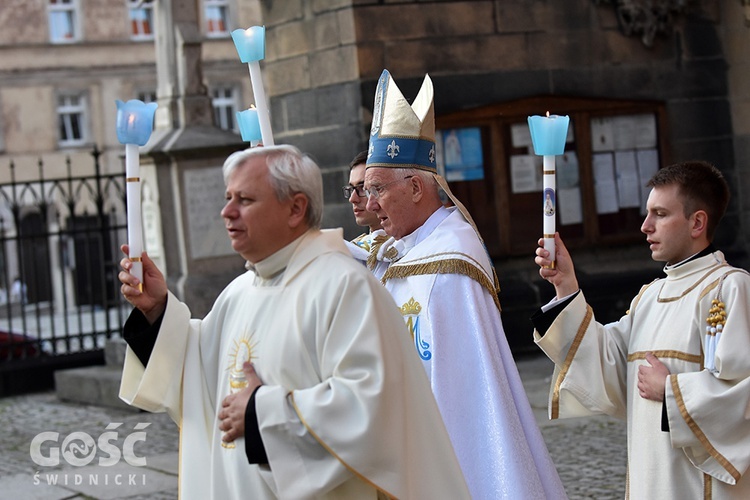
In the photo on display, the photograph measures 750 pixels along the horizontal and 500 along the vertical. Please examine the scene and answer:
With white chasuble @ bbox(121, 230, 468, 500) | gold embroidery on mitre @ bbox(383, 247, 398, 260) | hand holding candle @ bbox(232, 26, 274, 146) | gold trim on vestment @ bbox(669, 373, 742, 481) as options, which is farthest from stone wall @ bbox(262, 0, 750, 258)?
white chasuble @ bbox(121, 230, 468, 500)

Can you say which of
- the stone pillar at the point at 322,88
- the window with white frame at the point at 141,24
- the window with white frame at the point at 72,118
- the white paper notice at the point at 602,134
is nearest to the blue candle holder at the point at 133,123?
the stone pillar at the point at 322,88

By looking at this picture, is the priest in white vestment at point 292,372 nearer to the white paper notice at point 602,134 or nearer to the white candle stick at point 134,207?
the white candle stick at point 134,207

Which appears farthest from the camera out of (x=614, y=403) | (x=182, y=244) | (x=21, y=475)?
(x=182, y=244)

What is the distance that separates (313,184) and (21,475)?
196 inches

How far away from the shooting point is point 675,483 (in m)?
3.99

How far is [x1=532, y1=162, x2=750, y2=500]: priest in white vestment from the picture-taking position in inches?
152

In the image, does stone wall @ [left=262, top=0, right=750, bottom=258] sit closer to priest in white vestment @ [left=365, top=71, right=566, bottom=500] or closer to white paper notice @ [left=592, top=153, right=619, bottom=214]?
white paper notice @ [left=592, top=153, right=619, bottom=214]

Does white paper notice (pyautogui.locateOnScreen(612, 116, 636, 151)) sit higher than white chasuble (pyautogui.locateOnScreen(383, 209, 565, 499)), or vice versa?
white paper notice (pyautogui.locateOnScreen(612, 116, 636, 151))

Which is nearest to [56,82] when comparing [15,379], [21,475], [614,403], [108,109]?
[108,109]

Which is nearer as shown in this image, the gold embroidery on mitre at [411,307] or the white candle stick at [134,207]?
the white candle stick at [134,207]

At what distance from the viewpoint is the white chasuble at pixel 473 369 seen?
167 inches

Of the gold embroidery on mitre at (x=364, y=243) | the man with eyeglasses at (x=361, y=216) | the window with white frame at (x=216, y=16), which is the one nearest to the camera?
the man with eyeglasses at (x=361, y=216)

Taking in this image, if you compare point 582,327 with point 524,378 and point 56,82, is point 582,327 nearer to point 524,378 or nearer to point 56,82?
point 524,378

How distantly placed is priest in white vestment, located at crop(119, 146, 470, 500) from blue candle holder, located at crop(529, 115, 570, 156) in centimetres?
75
